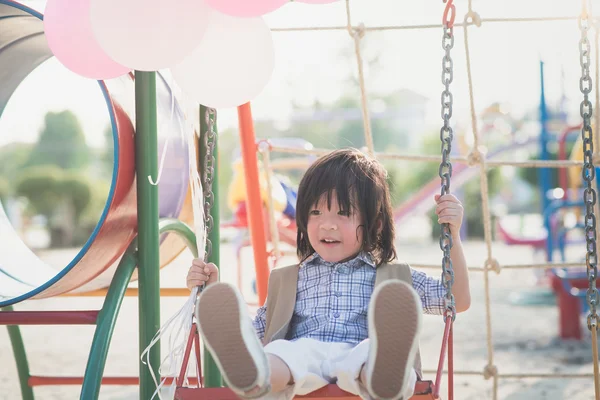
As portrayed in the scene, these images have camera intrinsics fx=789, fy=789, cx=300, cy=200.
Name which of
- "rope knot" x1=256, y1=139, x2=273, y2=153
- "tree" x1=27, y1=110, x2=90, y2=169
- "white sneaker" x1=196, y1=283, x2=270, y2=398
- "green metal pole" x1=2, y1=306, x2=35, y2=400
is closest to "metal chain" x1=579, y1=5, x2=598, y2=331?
"white sneaker" x1=196, y1=283, x2=270, y2=398

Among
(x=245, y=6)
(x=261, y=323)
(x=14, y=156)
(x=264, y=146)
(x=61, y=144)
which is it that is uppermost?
(x=61, y=144)

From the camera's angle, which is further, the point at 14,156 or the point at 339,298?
the point at 14,156

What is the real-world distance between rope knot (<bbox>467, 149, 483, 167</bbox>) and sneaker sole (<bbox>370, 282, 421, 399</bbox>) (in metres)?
2.10

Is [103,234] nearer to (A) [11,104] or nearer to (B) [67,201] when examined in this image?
(A) [11,104]

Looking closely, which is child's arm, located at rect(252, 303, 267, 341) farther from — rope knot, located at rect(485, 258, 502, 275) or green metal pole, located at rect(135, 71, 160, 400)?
rope knot, located at rect(485, 258, 502, 275)

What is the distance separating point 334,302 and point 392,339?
0.55 m

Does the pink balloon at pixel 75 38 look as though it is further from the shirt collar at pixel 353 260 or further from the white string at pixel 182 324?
the shirt collar at pixel 353 260

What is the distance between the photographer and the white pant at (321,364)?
6.07 ft

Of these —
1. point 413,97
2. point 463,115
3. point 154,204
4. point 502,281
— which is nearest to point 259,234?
point 154,204

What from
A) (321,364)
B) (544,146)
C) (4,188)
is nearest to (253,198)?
(321,364)

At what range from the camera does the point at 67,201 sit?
1947 cm

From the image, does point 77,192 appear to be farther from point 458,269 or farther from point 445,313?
point 445,313

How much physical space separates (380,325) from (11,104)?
213 cm

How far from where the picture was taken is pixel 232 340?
5.69 ft
